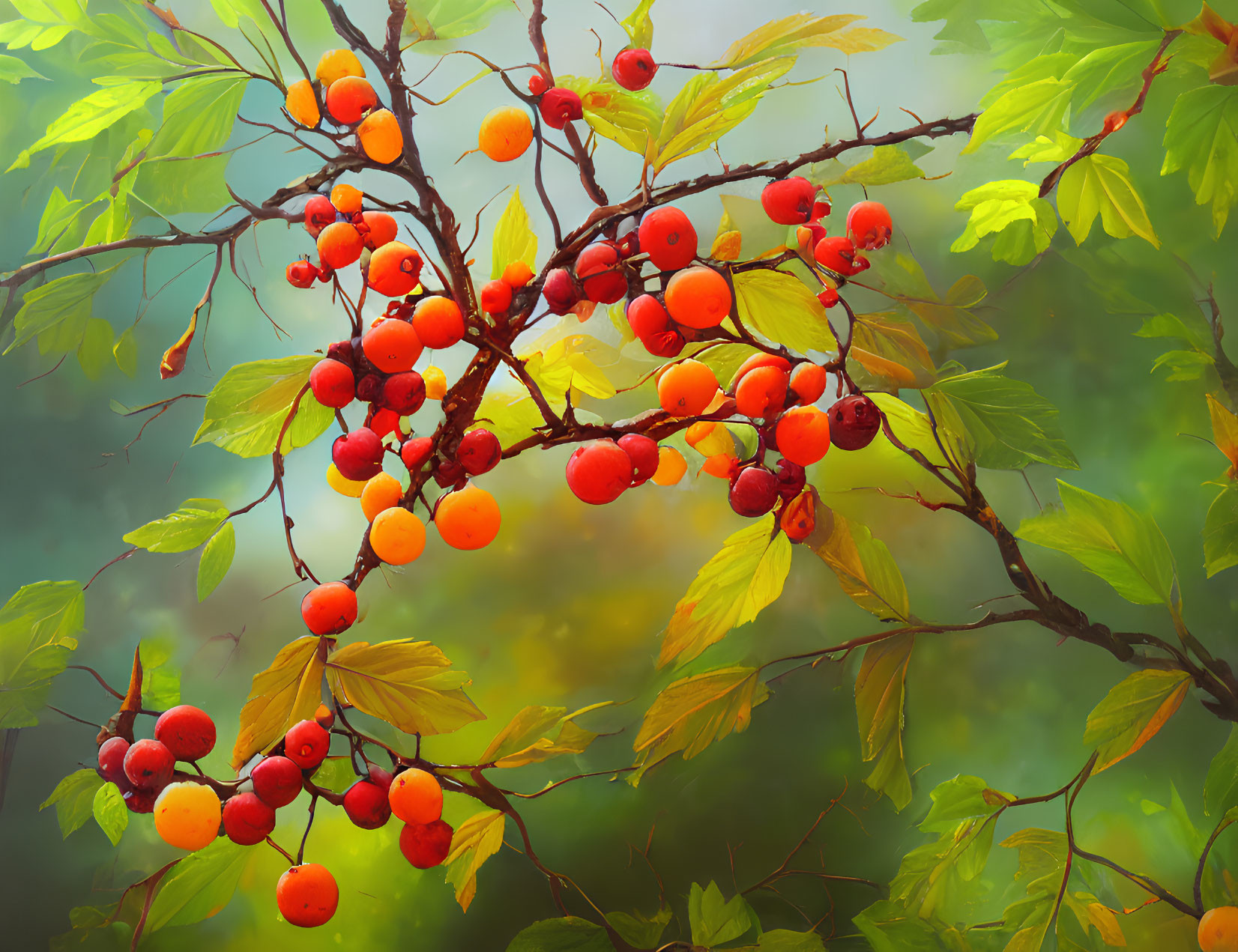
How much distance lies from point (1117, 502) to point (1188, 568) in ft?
0.28

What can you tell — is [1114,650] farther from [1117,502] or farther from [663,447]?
[663,447]

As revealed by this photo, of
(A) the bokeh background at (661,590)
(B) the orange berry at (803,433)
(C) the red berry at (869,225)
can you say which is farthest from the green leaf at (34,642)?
(C) the red berry at (869,225)

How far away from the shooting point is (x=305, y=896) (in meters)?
0.60

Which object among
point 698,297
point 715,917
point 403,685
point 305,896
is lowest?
point 715,917

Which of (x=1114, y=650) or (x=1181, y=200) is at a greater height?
(x=1181, y=200)

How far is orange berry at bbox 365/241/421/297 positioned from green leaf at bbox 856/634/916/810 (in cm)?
46

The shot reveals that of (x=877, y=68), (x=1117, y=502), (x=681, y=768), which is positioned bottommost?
(x=681, y=768)

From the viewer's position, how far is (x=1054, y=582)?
0.66 m

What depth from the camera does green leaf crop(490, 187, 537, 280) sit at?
659 mm

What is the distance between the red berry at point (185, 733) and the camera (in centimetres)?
58

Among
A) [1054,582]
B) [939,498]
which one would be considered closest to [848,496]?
[939,498]

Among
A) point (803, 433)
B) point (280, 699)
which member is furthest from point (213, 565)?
point (803, 433)

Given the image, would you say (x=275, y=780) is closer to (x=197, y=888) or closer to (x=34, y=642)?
(x=197, y=888)

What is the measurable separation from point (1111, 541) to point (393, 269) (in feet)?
1.96
